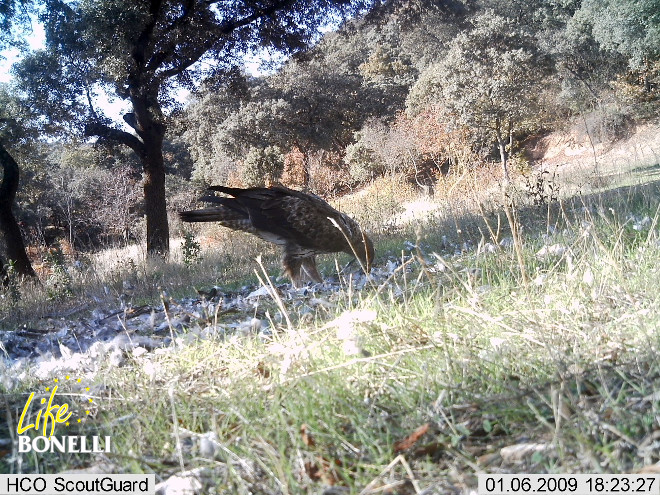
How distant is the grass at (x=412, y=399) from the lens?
1.68 metres

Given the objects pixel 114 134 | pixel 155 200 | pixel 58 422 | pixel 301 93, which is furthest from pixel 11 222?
pixel 301 93

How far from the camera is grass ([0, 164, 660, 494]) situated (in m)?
1.68

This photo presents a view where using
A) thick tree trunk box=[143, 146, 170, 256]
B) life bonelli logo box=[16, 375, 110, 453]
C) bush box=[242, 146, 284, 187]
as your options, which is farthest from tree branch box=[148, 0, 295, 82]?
bush box=[242, 146, 284, 187]

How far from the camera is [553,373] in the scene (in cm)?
210

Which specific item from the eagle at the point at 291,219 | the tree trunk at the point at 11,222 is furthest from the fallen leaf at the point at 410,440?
the tree trunk at the point at 11,222

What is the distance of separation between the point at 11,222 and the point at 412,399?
12585mm

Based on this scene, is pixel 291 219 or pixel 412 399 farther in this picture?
pixel 291 219

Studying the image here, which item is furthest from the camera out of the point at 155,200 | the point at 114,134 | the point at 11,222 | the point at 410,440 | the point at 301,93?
the point at 301,93

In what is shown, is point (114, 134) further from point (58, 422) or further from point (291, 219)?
point (58, 422)

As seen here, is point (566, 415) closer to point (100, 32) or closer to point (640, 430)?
point (640, 430)

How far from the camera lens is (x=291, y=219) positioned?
6.95m

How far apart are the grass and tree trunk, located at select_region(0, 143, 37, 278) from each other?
1031cm

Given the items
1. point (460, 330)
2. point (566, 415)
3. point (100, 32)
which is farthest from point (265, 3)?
point (566, 415)

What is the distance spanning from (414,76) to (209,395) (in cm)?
4122
